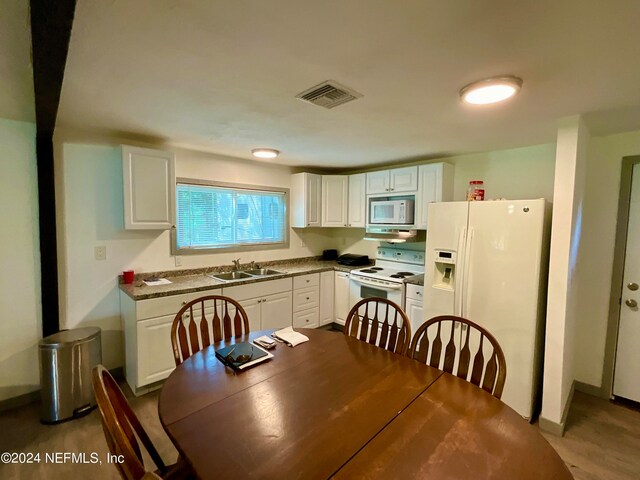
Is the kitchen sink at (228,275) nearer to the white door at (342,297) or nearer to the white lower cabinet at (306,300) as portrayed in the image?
the white lower cabinet at (306,300)

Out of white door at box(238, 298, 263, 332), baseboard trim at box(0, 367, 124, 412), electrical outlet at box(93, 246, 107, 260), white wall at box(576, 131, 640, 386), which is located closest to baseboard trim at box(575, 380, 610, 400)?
white wall at box(576, 131, 640, 386)

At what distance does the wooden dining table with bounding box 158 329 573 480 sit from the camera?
0.91 meters

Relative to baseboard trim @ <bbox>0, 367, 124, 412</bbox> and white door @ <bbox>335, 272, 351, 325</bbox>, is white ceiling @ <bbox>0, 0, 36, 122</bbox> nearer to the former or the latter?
baseboard trim @ <bbox>0, 367, 124, 412</bbox>

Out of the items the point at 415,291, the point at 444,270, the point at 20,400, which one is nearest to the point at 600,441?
the point at 444,270

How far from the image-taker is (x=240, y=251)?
371 cm

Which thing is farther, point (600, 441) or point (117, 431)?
point (600, 441)

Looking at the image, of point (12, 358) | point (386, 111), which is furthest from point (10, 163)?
point (386, 111)

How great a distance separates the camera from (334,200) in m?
4.16

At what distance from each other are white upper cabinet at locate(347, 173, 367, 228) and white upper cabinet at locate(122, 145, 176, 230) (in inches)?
86.9

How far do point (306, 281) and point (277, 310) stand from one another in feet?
1.67


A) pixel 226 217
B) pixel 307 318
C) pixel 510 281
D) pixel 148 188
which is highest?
pixel 148 188

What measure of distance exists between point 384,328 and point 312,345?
45 centimetres

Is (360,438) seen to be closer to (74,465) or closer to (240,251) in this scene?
(74,465)

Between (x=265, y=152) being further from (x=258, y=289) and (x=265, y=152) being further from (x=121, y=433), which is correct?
(x=121, y=433)
